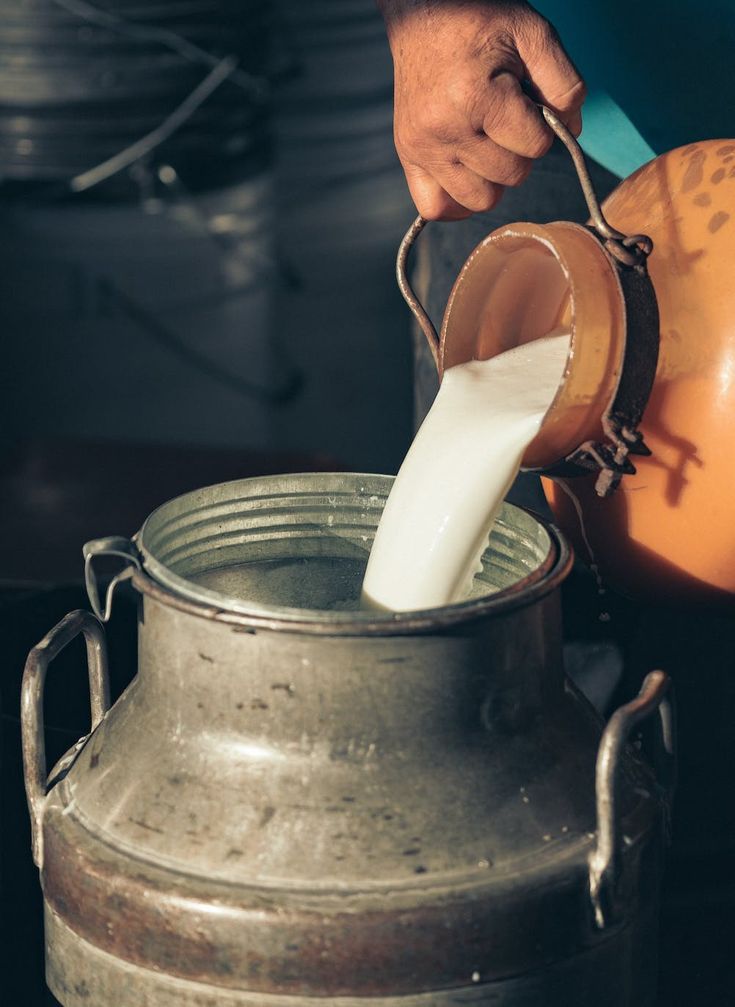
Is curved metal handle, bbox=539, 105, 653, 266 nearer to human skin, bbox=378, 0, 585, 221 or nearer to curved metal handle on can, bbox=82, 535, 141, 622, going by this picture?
human skin, bbox=378, 0, 585, 221

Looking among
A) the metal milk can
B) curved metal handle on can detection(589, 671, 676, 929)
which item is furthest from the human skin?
curved metal handle on can detection(589, 671, 676, 929)

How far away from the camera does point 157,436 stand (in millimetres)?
3854

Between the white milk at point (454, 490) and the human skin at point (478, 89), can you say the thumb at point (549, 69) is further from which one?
the white milk at point (454, 490)

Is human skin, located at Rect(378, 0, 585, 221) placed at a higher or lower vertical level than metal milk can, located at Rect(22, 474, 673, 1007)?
higher

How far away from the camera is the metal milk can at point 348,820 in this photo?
1.04 meters

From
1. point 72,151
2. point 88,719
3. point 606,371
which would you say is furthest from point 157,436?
point 606,371

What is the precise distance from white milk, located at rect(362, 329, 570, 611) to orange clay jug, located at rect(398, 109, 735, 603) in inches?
1.4

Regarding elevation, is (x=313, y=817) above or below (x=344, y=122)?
below

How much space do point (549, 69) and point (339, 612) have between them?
54cm

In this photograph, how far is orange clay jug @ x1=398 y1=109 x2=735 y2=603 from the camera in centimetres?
118

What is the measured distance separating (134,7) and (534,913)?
2.56 meters

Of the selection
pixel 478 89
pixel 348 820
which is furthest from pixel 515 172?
pixel 348 820

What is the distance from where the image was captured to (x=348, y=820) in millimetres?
1055

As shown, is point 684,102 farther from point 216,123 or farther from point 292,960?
point 216,123
